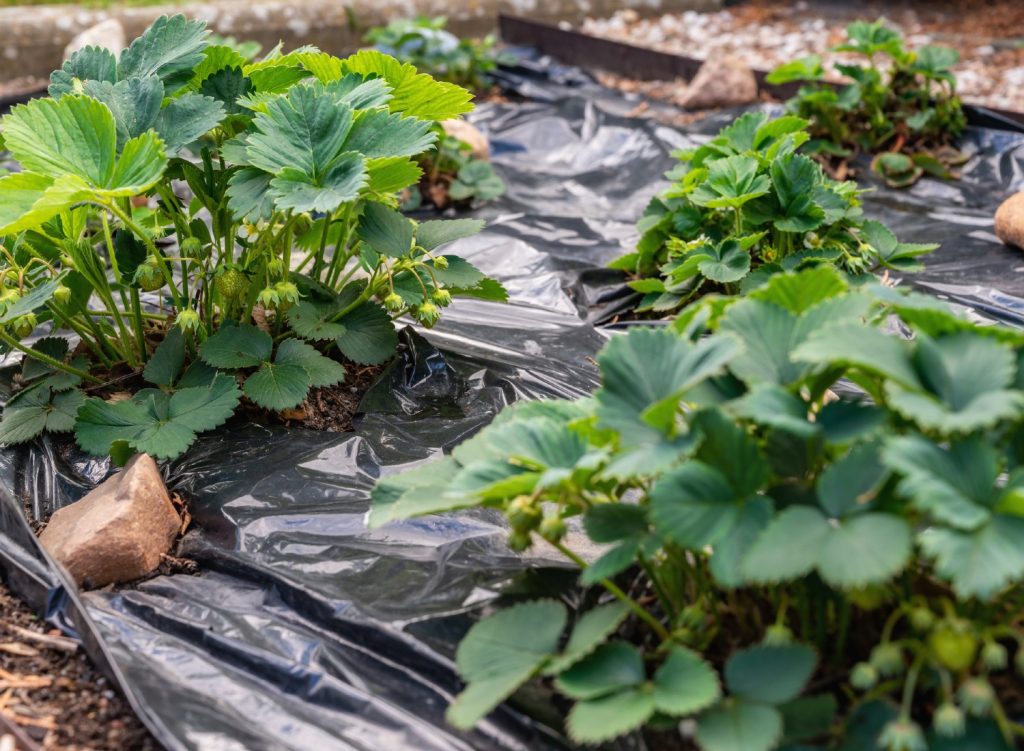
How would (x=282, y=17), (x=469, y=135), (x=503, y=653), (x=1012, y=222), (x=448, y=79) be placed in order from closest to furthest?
(x=503, y=653), (x=1012, y=222), (x=469, y=135), (x=448, y=79), (x=282, y=17)

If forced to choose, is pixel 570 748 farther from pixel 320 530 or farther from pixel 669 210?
pixel 669 210

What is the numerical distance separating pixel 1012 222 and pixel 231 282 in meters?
1.91

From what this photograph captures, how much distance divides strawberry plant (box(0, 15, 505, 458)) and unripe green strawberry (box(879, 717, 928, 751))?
1.00 m

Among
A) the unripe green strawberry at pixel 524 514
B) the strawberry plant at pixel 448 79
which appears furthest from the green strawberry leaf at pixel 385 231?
the strawberry plant at pixel 448 79

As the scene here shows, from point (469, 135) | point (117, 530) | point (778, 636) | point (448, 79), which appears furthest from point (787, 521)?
point (448, 79)

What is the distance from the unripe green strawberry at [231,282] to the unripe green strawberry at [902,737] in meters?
1.24

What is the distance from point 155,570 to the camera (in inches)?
59.1

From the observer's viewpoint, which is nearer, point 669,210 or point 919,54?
point 669,210

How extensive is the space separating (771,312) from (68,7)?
15.4 ft

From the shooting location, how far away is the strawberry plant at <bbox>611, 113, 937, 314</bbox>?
202 cm

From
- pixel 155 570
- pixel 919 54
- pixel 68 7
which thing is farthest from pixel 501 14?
pixel 155 570

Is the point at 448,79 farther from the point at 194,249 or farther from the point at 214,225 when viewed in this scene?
the point at 194,249

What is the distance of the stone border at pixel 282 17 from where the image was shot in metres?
4.50

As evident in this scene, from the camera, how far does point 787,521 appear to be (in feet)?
3.10
